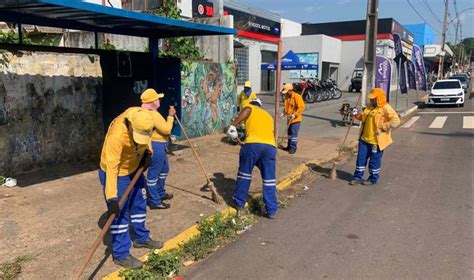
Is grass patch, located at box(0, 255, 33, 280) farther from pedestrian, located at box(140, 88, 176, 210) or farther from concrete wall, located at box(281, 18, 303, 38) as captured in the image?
concrete wall, located at box(281, 18, 303, 38)

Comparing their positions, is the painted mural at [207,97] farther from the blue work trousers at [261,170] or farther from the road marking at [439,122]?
the road marking at [439,122]

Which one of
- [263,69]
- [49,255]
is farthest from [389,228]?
[263,69]

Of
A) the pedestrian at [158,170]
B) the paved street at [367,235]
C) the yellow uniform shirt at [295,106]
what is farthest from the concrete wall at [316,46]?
the pedestrian at [158,170]

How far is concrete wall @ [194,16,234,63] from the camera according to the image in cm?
1283

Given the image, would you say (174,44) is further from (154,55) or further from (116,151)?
(116,151)

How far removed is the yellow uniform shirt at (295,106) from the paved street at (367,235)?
6.90 feet

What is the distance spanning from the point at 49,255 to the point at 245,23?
24.5 m

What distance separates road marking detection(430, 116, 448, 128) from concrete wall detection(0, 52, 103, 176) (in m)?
12.6

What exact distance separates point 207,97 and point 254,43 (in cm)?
1775

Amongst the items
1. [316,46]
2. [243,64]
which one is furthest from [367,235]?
[316,46]

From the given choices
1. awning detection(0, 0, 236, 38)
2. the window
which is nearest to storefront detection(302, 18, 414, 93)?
the window

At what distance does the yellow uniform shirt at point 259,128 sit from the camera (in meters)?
5.57

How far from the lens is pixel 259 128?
5578 mm

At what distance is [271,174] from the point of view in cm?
570
